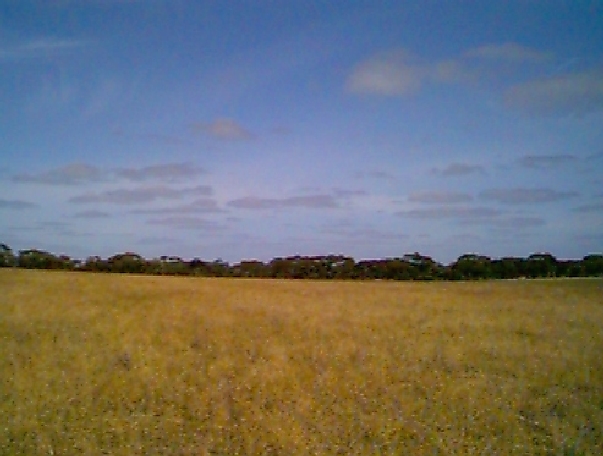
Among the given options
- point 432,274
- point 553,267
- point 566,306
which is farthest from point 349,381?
point 553,267

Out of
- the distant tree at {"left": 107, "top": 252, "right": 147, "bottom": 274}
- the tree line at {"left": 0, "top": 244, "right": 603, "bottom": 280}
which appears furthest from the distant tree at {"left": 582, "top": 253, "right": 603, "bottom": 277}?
the distant tree at {"left": 107, "top": 252, "right": 147, "bottom": 274}

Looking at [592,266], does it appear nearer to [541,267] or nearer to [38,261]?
[541,267]

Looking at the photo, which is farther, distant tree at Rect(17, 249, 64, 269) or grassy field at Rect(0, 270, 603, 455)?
distant tree at Rect(17, 249, 64, 269)

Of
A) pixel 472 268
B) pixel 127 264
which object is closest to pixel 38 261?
pixel 127 264

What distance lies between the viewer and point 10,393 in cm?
1170

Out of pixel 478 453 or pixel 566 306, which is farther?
pixel 566 306

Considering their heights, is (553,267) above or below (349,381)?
above

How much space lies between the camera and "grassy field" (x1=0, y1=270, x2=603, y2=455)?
1015cm

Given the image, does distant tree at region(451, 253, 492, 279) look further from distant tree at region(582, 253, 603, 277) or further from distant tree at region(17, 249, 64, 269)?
distant tree at region(17, 249, 64, 269)

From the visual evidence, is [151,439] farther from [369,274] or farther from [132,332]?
[369,274]

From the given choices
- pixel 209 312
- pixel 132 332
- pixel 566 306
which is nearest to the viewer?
pixel 132 332

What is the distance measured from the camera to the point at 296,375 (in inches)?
480

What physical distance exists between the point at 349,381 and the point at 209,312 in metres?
5.72

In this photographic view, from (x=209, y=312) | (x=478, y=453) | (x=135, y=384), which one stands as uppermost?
(x=209, y=312)
